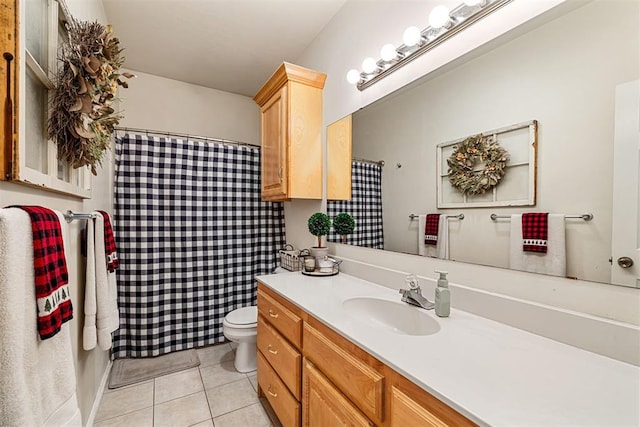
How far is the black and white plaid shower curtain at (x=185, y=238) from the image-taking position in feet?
7.32

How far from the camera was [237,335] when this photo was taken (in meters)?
2.02

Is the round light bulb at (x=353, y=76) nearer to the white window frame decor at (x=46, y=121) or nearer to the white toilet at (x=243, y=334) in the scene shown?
the white window frame decor at (x=46, y=121)

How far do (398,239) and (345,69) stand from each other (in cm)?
121

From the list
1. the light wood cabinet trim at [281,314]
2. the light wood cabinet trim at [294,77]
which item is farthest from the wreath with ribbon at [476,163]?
the light wood cabinet trim at [294,77]

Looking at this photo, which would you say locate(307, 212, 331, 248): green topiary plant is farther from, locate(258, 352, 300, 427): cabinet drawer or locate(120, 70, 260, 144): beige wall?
locate(120, 70, 260, 144): beige wall

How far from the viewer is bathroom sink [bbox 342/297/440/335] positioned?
1.10m

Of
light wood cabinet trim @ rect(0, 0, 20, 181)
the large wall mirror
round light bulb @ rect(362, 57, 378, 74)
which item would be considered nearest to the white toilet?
the large wall mirror

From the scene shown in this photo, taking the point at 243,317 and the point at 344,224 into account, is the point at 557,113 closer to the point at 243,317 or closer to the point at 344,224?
the point at 344,224

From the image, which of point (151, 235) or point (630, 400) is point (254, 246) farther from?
point (630, 400)

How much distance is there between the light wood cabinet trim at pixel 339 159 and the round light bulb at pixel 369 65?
0.30 metres

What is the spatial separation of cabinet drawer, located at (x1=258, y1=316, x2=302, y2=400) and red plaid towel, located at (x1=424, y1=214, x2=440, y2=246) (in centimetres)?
81

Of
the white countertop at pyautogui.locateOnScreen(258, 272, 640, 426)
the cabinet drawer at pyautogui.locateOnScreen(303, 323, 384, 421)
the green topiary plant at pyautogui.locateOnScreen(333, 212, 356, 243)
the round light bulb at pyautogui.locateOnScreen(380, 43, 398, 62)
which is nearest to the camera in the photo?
the white countertop at pyautogui.locateOnScreen(258, 272, 640, 426)

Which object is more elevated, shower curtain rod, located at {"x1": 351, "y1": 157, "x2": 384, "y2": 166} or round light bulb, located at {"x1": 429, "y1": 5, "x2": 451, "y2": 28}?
round light bulb, located at {"x1": 429, "y1": 5, "x2": 451, "y2": 28}

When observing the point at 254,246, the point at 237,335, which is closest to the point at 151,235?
the point at 254,246
